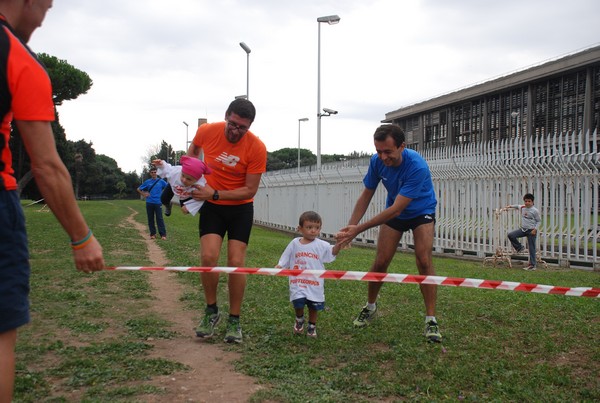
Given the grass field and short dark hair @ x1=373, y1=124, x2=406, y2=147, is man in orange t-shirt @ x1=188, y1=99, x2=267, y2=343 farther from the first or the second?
short dark hair @ x1=373, y1=124, x2=406, y2=147

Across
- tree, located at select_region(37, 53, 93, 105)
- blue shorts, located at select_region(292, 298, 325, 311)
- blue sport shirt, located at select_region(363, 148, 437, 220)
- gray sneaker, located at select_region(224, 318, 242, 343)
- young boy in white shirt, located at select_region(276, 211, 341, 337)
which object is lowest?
gray sneaker, located at select_region(224, 318, 242, 343)

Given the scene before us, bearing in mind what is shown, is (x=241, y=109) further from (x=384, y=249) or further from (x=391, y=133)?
(x=384, y=249)

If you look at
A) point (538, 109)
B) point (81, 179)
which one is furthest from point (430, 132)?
point (81, 179)

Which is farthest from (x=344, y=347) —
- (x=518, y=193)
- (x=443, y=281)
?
(x=518, y=193)

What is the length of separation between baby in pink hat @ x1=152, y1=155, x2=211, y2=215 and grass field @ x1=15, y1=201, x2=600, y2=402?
116 cm

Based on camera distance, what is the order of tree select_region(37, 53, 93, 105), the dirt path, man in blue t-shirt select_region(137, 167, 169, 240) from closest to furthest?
1. the dirt path
2. man in blue t-shirt select_region(137, 167, 169, 240)
3. tree select_region(37, 53, 93, 105)

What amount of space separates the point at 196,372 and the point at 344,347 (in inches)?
50.5

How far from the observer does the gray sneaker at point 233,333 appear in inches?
187

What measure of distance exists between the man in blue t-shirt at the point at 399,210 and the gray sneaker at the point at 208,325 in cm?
129

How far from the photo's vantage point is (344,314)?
19.7 feet

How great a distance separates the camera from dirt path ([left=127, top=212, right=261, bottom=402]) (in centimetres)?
345

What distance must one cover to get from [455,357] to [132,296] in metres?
4.05

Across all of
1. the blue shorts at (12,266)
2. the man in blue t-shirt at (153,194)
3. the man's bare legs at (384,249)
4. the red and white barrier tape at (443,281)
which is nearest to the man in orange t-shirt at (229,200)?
the red and white barrier tape at (443,281)

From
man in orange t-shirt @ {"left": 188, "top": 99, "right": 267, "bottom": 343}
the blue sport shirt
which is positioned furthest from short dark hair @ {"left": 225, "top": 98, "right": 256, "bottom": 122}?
the blue sport shirt
